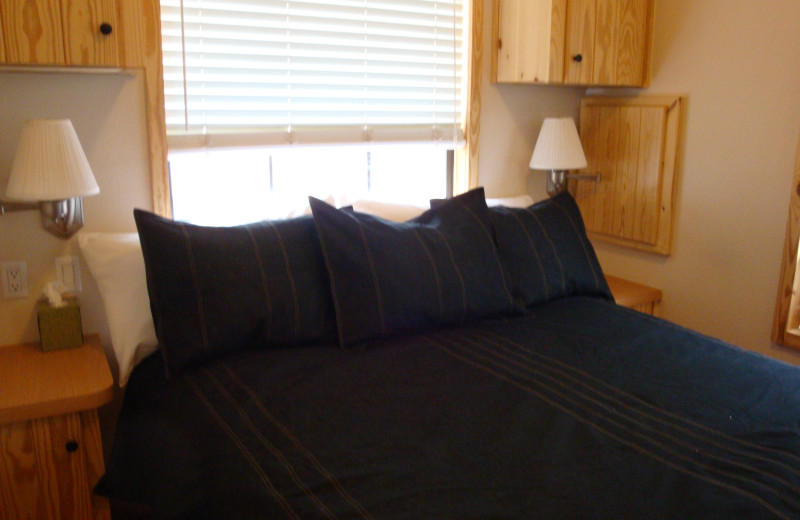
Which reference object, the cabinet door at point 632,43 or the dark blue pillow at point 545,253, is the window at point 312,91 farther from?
the cabinet door at point 632,43

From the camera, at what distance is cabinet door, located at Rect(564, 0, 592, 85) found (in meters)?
2.52

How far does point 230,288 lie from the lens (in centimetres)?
173

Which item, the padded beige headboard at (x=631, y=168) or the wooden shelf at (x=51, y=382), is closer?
the wooden shelf at (x=51, y=382)

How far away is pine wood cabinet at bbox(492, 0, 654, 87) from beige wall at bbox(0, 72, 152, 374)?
4.85 feet

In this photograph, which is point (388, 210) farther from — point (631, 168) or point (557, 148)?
point (631, 168)

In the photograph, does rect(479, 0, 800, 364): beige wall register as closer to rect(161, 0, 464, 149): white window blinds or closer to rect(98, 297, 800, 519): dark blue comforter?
rect(161, 0, 464, 149): white window blinds

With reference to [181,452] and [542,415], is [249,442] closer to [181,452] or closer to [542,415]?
[181,452]

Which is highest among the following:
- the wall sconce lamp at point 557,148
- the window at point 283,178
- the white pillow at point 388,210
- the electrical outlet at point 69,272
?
the wall sconce lamp at point 557,148

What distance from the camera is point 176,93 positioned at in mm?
2082

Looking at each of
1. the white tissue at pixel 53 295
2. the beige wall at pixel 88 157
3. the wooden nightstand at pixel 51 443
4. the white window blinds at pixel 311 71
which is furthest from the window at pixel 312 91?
the wooden nightstand at pixel 51 443

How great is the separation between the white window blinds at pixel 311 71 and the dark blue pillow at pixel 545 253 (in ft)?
1.87

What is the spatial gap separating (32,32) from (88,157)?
1.70ft

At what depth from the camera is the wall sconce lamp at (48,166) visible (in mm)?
1677

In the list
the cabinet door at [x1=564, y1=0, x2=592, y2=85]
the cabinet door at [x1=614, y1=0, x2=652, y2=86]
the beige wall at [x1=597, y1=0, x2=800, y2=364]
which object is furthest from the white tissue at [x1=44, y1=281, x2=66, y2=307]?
the beige wall at [x1=597, y1=0, x2=800, y2=364]
